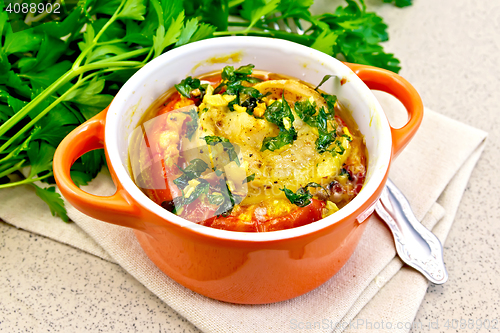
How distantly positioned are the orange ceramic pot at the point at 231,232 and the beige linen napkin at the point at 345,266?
3.1 inches

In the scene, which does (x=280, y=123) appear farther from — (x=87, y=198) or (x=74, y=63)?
(x=74, y=63)

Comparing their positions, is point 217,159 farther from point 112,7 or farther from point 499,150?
point 499,150

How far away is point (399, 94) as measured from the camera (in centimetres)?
145

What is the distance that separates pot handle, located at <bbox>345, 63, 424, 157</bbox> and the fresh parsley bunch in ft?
1.04

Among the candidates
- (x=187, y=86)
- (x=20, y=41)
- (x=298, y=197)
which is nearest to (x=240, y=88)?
(x=187, y=86)

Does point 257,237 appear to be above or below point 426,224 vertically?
above

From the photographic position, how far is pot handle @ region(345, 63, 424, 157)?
4.27 feet

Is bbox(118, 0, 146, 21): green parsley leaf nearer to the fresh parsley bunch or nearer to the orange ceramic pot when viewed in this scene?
the fresh parsley bunch

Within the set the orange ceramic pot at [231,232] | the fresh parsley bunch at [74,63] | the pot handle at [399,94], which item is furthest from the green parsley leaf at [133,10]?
the pot handle at [399,94]

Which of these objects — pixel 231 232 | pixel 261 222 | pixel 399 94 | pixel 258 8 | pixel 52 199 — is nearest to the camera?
pixel 231 232

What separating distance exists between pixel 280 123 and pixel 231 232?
449 millimetres

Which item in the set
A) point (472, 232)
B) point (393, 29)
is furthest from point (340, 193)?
point (393, 29)

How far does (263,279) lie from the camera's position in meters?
1.22

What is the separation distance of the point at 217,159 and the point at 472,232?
1.22 m
